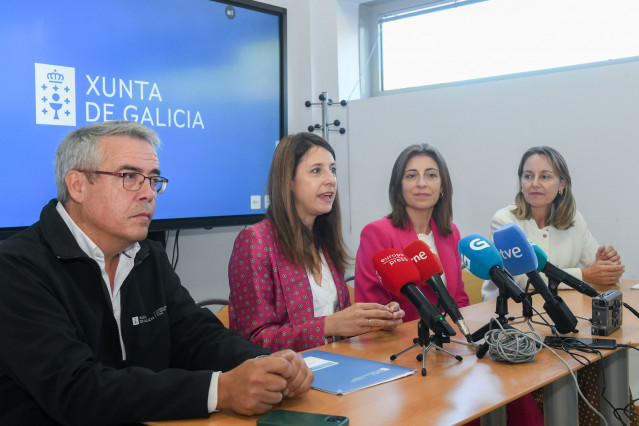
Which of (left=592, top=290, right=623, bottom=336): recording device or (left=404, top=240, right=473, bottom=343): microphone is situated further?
(left=592, top=290, right=623, bottom=336): recording device

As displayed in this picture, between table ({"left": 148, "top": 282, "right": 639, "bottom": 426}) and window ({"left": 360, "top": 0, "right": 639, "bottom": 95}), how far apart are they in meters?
2.54

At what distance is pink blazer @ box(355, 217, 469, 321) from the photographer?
2590 mm

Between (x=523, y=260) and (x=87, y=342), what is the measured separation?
127 cm

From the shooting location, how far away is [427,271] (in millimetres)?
1790

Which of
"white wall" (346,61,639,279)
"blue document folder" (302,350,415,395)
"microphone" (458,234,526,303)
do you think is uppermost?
"white wall" (346,61,639,279)

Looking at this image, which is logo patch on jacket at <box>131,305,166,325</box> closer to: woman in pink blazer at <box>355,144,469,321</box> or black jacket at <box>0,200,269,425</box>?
black jacket at <box>0,200,269,425</box>

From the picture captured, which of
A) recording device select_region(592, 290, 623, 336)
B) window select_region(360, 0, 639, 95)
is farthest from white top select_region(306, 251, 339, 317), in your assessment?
window select_region(360, 0, 639, 95)

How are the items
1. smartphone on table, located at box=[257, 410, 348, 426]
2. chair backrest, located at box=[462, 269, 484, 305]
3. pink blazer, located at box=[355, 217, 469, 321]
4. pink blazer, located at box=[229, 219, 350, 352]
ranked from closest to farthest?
1. smartphone on table, located at box=[257, 410, 348, 426]
2. pink blazer, located at box=[229, 219, 350, 352]
3. pink blazer, located at box=[355, 217, 469, 321]
4. chair backrest, located at box=[462, 269, 484, 305]

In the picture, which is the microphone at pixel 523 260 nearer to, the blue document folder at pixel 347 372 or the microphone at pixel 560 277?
the microphone at pixel 560 277

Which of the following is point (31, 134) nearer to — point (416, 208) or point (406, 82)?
point (416, 208)

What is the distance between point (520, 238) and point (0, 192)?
8.51ft

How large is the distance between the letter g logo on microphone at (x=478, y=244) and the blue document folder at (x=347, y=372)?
1.35 feet

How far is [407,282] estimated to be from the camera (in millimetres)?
1754

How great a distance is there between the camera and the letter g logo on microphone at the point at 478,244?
5.72 feet
